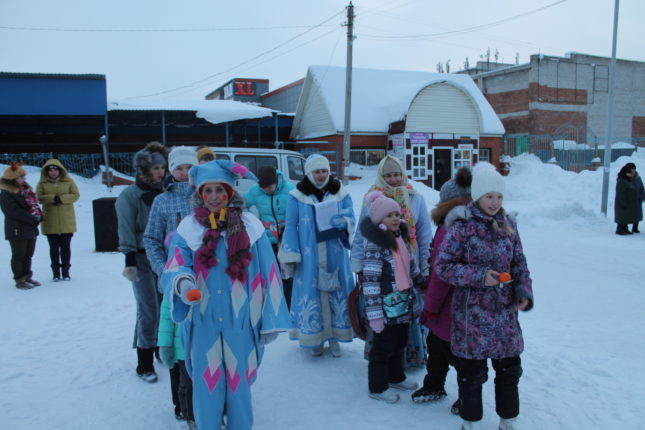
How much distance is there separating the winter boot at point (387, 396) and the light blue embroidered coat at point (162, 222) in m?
1.84

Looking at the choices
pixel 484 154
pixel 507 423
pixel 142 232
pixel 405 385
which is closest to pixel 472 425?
pixel 507 423

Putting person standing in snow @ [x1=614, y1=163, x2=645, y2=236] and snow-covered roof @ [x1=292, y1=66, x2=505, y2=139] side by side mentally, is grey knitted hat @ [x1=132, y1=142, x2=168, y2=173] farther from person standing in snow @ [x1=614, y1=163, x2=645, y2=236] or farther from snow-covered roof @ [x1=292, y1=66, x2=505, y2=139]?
snow-covered roof @ [x1=292, y1=66, x2=505, y2=139]

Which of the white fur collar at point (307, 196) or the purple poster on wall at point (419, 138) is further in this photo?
the purple poster on wall at point (419, 138)

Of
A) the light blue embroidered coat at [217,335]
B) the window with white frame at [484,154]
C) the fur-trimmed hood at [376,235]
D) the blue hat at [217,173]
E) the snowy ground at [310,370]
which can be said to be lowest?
the snowy ground at [310,370]

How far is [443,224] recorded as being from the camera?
3428mm

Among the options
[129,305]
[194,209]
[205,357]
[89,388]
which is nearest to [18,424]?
[89,388]

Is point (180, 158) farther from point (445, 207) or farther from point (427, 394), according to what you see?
point (427, 394)

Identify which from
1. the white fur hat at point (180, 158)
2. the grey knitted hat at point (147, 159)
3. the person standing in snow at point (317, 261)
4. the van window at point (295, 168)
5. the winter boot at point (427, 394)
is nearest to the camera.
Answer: the winter boot at point (427, 394)

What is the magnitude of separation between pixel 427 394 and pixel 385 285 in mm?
877

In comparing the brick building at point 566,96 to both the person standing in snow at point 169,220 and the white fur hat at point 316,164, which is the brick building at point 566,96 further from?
the person standing in snow at point 169,220

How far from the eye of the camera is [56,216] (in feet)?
24.1

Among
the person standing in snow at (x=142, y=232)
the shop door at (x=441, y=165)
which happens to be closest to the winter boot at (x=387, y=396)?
the person standing in snow at (x=142, y=232)

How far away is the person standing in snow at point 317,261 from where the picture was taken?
426cm

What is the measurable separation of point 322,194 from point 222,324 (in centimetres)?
195
